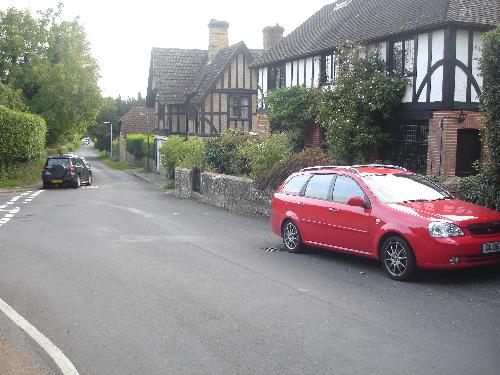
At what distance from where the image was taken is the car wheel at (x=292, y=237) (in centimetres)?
1157

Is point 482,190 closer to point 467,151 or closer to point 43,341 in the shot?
point 467,151

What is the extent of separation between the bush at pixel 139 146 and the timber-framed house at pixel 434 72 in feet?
108

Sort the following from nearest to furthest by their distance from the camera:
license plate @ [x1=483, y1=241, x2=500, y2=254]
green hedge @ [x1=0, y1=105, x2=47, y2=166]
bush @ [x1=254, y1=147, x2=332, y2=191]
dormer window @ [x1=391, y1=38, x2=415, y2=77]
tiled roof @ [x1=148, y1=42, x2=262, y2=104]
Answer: license plate @ [x1=483, y1=241, x2=500, y2=254] → bush @ [x1=254, y1=147, x2=332, y2=191] → dormer window @ [x1=391, y1=38, x2=415, y2=77] → green hedge @ [x1=0, y1=105, x2=47, y2=166] → tiled roof @ [x1=148, y1=42, x2=262, y2=104]

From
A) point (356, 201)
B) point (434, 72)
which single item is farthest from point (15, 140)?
point (356, 201)

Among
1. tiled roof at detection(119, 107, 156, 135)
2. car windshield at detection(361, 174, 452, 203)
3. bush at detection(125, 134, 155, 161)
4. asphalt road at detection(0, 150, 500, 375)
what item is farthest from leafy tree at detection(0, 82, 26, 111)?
car windshield at detection(361, 174, 452, 203)

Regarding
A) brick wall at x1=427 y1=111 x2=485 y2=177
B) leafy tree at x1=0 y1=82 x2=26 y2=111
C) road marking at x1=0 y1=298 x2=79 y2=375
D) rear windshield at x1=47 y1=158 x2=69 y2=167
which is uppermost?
leafy tree at x1=0 y1=82 x2=26 y2=111

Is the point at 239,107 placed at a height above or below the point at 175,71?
below

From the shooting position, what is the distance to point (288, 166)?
59.2 ft

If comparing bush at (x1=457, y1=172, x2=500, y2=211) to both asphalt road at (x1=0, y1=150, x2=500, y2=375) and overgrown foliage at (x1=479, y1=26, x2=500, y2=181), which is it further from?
asphalt road at (x1=0, y1=150, x2=500, y2=375)

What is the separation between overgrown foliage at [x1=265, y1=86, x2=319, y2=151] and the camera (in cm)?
2528

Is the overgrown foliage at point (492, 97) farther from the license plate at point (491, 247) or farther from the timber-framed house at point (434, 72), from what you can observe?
the timber-framed house at point (434, 72)

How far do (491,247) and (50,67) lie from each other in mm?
43320

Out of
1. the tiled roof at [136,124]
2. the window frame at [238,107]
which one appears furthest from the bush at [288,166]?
the tiled roof at [136,124]

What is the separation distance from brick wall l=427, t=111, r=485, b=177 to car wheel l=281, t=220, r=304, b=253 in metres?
8.91
